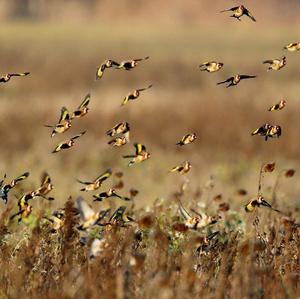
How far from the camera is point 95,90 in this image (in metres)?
23.0

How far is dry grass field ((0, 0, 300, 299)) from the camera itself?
3.96 m

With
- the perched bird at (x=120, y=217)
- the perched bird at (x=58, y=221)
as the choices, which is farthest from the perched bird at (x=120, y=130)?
the perched bird at (x=58, y=221)

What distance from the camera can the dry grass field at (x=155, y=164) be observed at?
3.96m

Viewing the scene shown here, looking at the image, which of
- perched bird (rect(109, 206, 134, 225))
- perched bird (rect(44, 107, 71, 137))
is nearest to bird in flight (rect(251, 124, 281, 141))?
perched bird (rect(109, 206, 134, 225))

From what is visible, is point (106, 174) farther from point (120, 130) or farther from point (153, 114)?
point (153, 114)

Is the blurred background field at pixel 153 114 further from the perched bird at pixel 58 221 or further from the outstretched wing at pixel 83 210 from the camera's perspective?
the outstretched wing at pixel 83 210

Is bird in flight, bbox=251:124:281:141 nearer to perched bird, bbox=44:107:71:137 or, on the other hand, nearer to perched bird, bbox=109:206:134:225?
perched bird, bbox=109:206:134:225

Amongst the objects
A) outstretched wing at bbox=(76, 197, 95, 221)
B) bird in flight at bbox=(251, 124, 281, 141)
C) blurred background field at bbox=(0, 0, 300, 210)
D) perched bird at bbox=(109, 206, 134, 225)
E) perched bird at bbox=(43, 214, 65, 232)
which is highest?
bird in flight at bbox=(251, 124, 281, 141)

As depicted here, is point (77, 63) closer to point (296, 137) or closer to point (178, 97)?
point (178, 97)

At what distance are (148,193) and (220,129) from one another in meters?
4.26

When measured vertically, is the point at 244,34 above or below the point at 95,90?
below

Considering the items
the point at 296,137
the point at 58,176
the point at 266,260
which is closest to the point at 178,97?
the point at 296,137

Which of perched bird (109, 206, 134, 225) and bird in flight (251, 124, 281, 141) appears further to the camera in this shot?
perched bird (109, 206, 134, 225)

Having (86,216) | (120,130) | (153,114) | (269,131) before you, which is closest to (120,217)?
(120,130)
